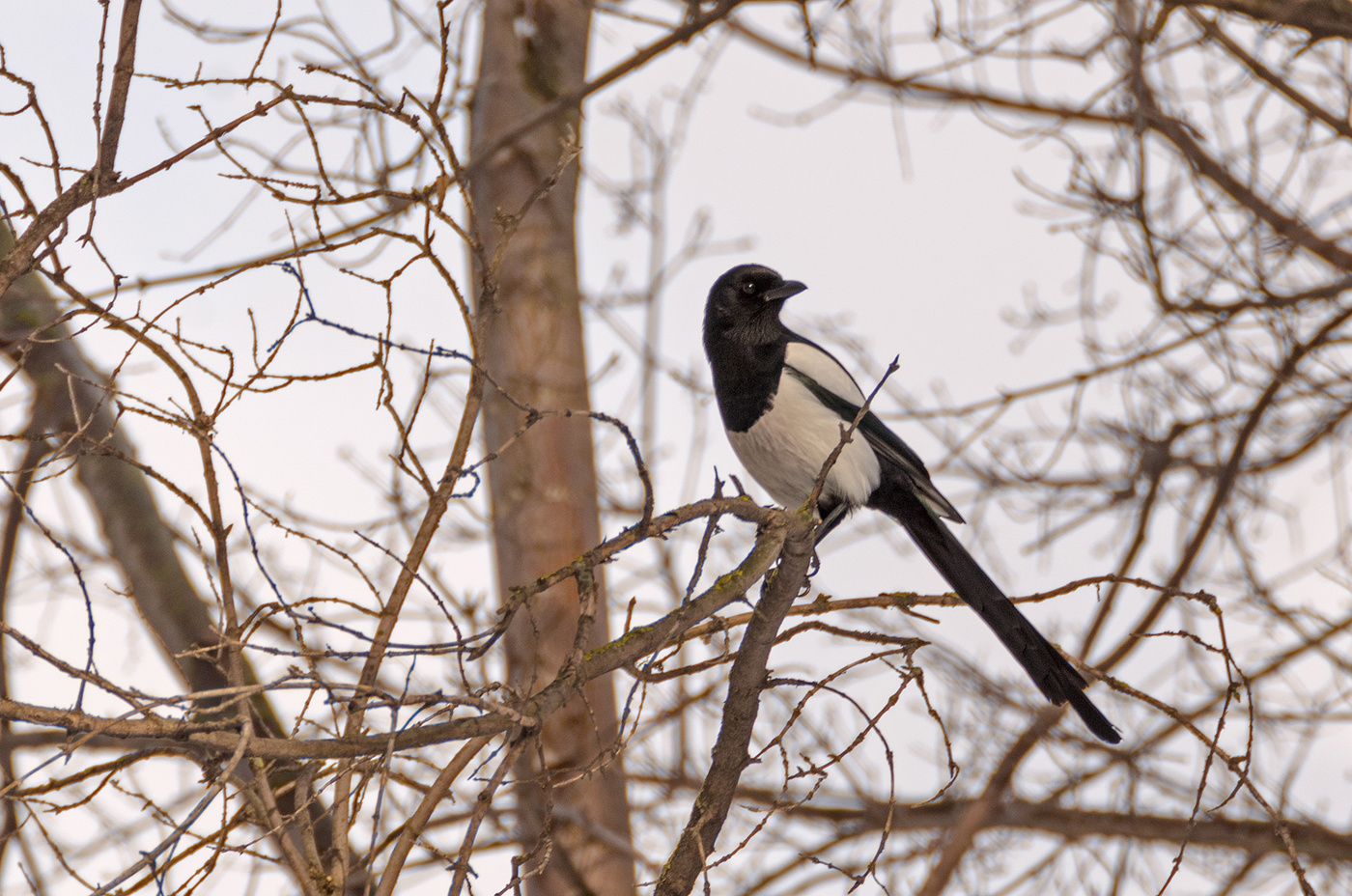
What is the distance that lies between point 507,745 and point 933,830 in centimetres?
295

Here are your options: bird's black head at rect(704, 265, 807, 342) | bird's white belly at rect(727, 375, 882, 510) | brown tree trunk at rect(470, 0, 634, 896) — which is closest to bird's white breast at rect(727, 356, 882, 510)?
bird's white belly at rect(727, 375, 882, 510)

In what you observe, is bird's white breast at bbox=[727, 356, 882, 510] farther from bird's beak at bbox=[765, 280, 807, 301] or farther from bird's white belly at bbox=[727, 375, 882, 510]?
bird's beak at bbox=[765, 280, 807, 301]

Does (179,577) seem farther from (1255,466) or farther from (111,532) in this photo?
(1255,466)

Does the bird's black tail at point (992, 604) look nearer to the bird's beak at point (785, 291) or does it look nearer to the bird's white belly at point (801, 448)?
the bird's white belly at point (801, 448)

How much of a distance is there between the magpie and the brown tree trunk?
1.76 ft

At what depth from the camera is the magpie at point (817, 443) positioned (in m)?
2.59

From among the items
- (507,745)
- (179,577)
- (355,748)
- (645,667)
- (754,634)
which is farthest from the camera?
(179,577)

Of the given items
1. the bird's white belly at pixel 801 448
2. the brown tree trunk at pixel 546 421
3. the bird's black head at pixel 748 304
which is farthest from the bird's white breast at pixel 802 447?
the brown tree trunk at pixel 546 421

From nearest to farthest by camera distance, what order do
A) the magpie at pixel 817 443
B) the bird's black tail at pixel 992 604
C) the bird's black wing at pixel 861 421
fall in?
the bird's black tail at pixel 992 604
the magpie at pixel 817 443
the bird's black wing at pixel 861 421

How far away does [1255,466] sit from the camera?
3682 millimetres

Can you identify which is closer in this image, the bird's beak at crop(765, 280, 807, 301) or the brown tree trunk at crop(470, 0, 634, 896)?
the bird's beak at crop(765, 280, 807, 301)

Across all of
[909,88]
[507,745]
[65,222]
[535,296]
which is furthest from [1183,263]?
[65,222]

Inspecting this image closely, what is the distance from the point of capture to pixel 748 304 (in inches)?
113

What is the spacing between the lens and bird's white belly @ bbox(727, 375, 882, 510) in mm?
2617
